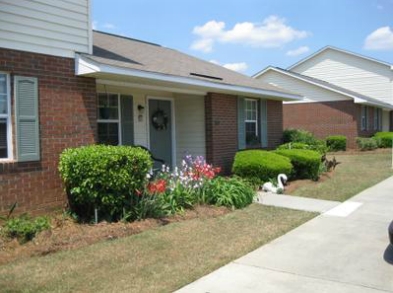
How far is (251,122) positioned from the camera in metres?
15.8

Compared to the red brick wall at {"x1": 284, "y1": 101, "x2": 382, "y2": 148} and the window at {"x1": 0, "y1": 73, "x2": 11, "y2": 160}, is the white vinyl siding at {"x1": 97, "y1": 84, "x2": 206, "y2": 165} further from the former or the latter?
the red brick wall at {"x1": 284, "y1": 101, "x2": 382, "y2": 148}

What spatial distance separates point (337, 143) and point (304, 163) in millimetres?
13825

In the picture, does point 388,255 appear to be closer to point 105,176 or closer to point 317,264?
point 317,264

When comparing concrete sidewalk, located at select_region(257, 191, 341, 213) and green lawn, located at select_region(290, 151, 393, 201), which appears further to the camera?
green lawn, located at select_region(290, 151, 393, 201)

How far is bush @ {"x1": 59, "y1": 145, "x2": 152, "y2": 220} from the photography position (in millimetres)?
7414

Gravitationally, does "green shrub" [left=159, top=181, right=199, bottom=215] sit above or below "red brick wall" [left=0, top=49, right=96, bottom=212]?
below

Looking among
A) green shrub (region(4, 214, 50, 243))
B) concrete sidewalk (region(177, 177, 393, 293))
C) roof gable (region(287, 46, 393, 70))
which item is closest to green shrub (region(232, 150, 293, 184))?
concrete sidewalk (region(177, 177, 393, 293))

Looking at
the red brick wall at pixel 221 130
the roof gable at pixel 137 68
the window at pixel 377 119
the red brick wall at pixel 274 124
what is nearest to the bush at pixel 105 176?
the roof gable at pixel 137 68

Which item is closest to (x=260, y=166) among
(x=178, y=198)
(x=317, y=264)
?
(x=178, y=198)

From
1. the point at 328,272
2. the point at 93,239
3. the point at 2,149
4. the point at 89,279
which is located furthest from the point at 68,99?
the point at 328,272

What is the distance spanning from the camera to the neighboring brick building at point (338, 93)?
2734 cm

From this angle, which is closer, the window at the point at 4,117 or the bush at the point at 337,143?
the window at the point at 4,117

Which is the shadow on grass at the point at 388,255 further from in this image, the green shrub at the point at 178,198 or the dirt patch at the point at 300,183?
the dirt patch at the point at 300,183

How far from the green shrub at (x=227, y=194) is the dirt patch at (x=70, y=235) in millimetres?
927
